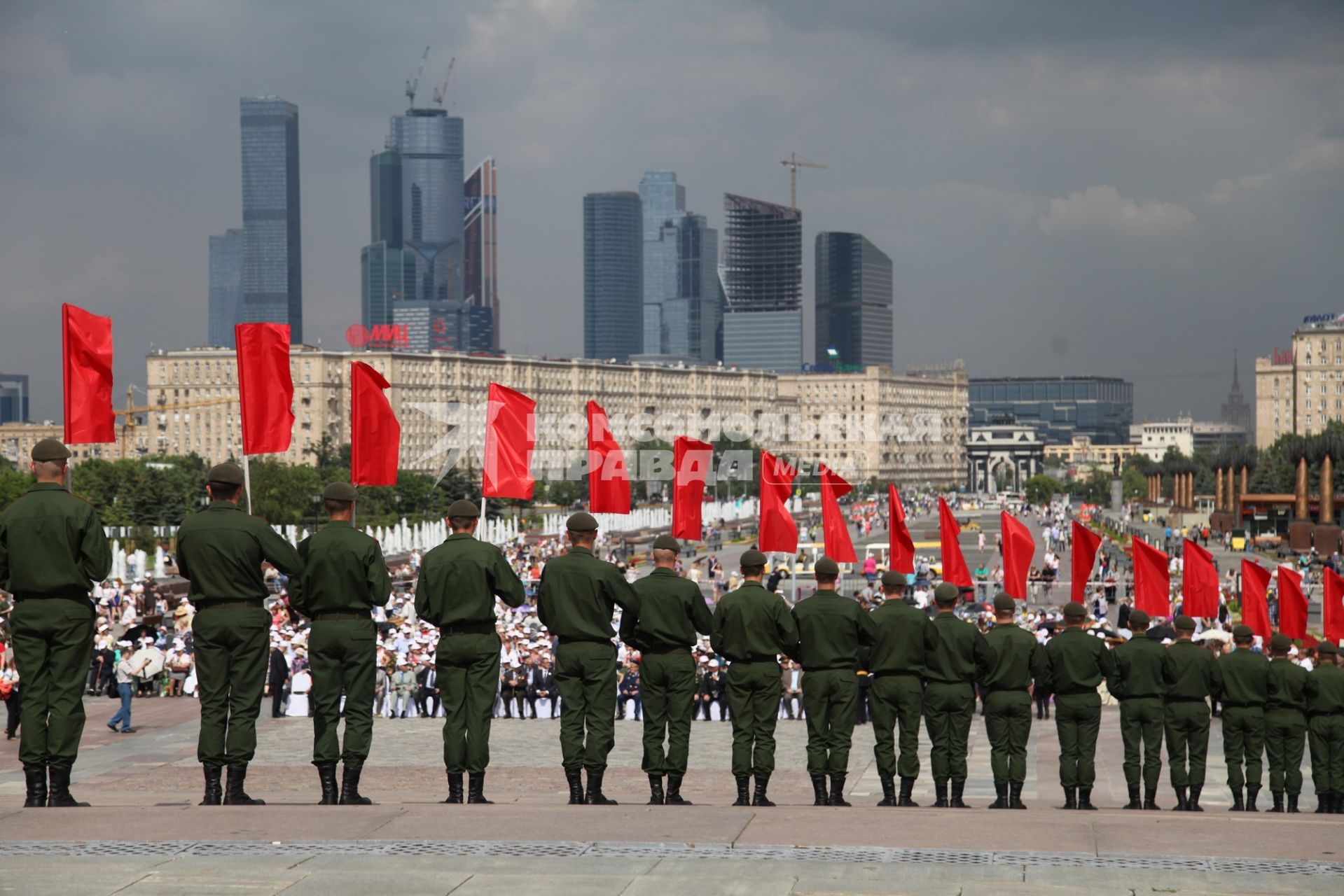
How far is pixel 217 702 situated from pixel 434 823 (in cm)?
181

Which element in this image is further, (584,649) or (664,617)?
(664,617)

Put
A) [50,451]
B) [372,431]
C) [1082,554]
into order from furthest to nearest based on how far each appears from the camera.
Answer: [1082,554] → [372,431] → [50,451]

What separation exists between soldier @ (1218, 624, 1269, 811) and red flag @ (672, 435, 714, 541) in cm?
921

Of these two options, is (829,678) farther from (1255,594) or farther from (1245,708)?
(1255,594)

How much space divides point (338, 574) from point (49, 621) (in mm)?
1754

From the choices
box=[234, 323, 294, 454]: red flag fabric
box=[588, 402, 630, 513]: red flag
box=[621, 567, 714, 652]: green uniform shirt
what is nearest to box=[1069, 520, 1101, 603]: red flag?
box=[588, 402, 630, 513]: red flag

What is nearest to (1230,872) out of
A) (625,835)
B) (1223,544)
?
(625,835)

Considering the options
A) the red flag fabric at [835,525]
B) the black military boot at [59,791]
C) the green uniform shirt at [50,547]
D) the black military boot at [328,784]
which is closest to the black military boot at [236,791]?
the black military boot at [328,784]

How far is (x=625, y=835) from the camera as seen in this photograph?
368 inches

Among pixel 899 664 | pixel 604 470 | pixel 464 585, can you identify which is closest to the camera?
pixel 464 585

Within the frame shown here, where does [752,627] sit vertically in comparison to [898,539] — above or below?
above

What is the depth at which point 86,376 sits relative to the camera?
15.0 m

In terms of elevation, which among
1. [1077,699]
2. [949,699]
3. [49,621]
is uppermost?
[49,621]

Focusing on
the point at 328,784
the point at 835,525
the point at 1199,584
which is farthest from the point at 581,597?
the point at 1199,584
